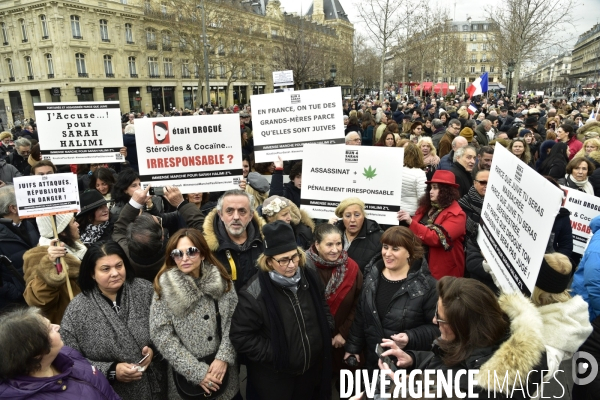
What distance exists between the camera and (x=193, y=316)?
9.80 ft

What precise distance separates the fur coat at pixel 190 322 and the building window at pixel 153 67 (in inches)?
1973

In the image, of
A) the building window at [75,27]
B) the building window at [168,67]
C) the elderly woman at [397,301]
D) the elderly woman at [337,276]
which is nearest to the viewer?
the elderly woman at [397,301]

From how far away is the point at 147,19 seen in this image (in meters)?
46.1

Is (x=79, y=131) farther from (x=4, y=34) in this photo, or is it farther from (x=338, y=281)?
(x=4, y=34)

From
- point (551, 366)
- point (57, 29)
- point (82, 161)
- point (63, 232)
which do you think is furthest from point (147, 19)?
point (551, 366)

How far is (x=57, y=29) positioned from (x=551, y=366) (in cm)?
4722

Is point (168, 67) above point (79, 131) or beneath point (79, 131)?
above

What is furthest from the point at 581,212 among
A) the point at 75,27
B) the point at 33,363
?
the point at 75,27

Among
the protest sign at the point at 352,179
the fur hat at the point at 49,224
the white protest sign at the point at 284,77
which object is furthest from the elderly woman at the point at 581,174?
the white protest sign at the point at 284,77

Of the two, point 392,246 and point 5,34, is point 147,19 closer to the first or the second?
point 5,34

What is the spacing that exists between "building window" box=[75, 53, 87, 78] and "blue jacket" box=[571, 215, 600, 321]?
154 feet

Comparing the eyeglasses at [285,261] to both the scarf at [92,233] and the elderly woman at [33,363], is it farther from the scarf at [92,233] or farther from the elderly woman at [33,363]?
the scarf at [92,233]

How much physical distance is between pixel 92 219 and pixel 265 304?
2449mm

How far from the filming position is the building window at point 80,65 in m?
40.7
